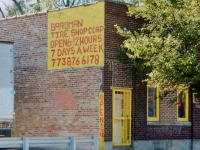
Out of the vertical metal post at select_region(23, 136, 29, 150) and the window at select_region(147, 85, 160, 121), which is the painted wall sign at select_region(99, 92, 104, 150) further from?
the vertical metal post at select_region(23, 136, 29, 150)

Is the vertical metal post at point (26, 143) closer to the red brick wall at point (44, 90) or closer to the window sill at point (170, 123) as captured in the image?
the red brick wall at point (44, 90)

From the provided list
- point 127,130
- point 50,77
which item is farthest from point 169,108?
point 50,77

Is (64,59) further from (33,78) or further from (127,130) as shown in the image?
(127,130)

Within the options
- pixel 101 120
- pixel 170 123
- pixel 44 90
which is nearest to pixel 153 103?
pixel 170 123

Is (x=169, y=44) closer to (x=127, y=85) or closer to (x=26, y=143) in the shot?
(x=127, y=85)

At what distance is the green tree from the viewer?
17.8 meters

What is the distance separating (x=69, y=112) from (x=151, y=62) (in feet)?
14.1

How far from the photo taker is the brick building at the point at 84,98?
2016 centimetres

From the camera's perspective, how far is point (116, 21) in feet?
67.5

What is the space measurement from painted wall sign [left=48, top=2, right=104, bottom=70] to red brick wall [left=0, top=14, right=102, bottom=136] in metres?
0.34

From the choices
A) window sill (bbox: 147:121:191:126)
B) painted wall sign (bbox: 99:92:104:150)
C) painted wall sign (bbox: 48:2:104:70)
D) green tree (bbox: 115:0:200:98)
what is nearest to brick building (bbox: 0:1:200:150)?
window sill (bbox: 147:121:191:126)

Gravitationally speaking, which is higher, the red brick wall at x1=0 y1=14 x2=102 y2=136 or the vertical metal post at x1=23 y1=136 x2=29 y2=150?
the red brick wall at x1=0 y1=14 x2=102 y2=136

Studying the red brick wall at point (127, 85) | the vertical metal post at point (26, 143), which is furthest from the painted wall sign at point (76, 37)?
the vertical metal post at point (26, 143)

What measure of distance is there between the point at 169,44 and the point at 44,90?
6.51 meters
